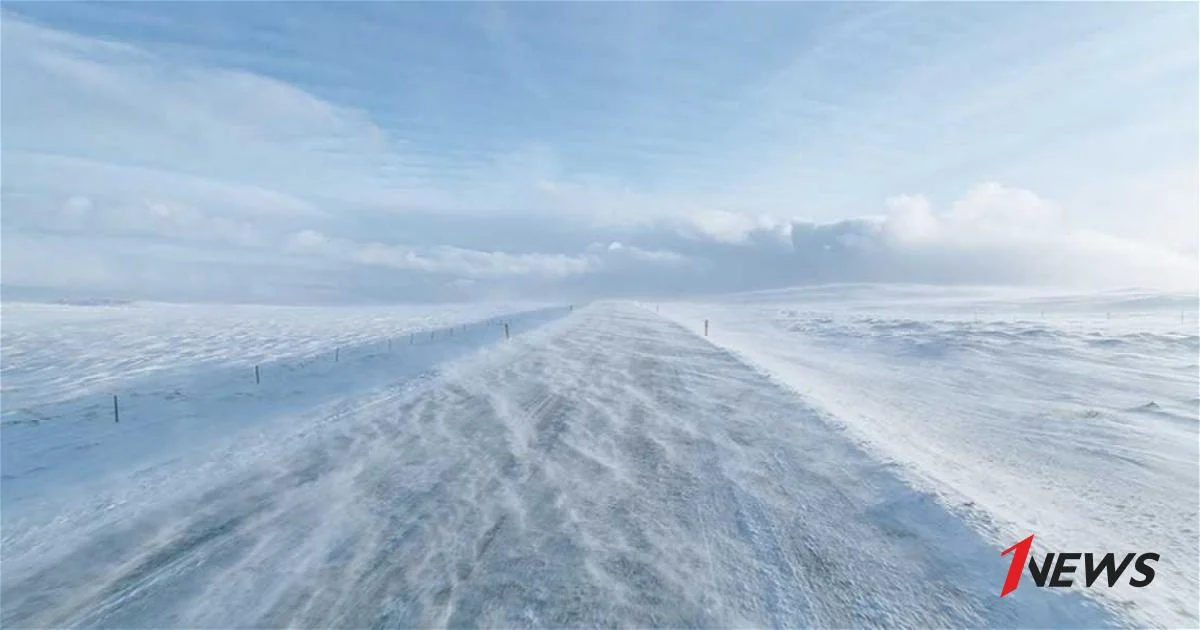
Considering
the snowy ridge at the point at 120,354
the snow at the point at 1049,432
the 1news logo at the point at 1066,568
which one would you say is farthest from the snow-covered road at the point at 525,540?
the snowy ridge at the point at 120,354

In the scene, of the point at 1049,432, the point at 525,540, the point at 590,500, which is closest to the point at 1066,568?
the point at 590,500

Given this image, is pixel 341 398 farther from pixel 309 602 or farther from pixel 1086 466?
pixel 1086 466

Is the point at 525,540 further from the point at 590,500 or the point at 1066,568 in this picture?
the point at 1066,568

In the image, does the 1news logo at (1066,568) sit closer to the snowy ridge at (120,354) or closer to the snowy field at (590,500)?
the snowy field at (590,500)

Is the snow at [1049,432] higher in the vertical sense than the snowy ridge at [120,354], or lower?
lower

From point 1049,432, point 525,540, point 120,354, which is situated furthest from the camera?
point 120,354

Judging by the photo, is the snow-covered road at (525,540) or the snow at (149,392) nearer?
the snow-covered road at (525,540)
